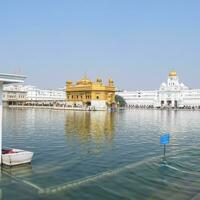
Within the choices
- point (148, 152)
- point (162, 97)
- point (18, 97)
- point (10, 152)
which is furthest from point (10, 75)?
point (162, 97)

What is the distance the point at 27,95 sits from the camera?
5246 inches

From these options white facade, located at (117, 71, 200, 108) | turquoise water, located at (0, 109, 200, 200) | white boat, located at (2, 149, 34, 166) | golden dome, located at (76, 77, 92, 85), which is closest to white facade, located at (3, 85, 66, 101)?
golden dome, located at (76, 77, 92, 85)

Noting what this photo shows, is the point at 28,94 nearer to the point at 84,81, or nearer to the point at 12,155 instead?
the point at 84,81

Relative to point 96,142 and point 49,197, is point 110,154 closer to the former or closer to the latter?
point 96,142

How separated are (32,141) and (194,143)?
11.2 metres

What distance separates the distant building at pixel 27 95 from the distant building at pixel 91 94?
14848 millimetres

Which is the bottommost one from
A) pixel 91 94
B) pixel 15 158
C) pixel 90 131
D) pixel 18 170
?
pixel 18 170

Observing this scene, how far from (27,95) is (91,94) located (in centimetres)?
5055

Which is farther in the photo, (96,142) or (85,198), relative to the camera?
(96,142)

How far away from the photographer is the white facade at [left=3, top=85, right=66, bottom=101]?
122m

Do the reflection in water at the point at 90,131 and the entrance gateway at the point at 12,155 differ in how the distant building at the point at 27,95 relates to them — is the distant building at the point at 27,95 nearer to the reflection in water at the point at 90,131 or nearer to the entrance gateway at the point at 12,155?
the reflection in water at the point at 90,131

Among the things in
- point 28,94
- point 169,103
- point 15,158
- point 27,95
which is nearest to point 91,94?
point 27,95

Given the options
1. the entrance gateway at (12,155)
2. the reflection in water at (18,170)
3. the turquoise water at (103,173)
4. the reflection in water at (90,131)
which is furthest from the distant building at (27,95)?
the reflection in water at (18,170)

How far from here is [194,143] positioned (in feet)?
72.2
